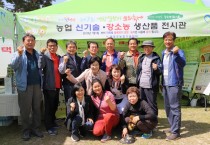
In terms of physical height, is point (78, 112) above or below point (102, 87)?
below

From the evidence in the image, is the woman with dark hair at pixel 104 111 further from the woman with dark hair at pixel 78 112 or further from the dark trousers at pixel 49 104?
the dark trousers at pixel 49 104

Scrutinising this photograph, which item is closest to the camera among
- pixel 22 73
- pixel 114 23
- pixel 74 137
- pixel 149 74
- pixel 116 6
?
pixel 22 73

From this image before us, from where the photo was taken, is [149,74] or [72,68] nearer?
[149,74]

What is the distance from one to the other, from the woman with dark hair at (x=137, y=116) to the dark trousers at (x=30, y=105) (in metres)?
1.43

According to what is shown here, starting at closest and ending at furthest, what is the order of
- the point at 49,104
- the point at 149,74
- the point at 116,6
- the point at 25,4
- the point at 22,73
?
the point at 22,73
the point at 149,74
the point at 49,104
the point at 116,6
the point at 25,4

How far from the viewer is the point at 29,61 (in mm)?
4328

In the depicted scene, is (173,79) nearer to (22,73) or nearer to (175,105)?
(175,105)

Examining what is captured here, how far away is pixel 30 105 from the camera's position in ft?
14.4

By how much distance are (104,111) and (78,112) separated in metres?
0.42

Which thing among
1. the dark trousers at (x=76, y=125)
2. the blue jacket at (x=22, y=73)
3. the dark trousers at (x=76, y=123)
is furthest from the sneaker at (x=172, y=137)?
the blue jacket at (x=22, y=73)

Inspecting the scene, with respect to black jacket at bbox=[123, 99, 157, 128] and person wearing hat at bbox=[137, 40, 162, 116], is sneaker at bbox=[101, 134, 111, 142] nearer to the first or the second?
black jacket at bbox=[123, 99, 157, 128]

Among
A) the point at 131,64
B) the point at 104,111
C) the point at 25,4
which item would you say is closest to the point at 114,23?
the point at 131,64

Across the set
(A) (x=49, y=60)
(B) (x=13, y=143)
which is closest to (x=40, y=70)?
(A) (x=49, y=60)

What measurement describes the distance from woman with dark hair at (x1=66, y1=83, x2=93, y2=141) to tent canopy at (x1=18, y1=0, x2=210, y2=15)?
2.08 meters
